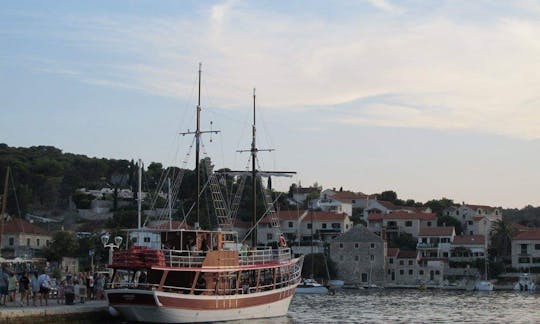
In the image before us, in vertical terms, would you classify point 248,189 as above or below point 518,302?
above

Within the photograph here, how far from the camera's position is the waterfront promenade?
34.1 m

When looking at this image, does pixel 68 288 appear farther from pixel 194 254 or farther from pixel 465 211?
pixel 465 211

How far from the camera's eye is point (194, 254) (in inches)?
1763

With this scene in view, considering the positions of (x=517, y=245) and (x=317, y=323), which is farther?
(x=517, y=245)

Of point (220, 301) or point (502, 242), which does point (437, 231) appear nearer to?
point (502, 242)

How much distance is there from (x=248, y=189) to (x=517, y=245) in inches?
1828

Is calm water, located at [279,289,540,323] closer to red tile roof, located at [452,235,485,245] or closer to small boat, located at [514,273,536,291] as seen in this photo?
small boat, located at [514,273,536,291]

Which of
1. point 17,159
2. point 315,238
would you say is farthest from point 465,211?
point 17,159

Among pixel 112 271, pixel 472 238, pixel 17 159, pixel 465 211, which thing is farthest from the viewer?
pixel 17 159

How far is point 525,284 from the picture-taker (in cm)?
10719

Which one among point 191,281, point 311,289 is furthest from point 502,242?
point 191,281

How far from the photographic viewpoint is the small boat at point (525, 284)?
107 meters

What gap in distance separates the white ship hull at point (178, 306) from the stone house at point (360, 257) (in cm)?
6620

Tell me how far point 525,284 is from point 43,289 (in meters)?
81.0
